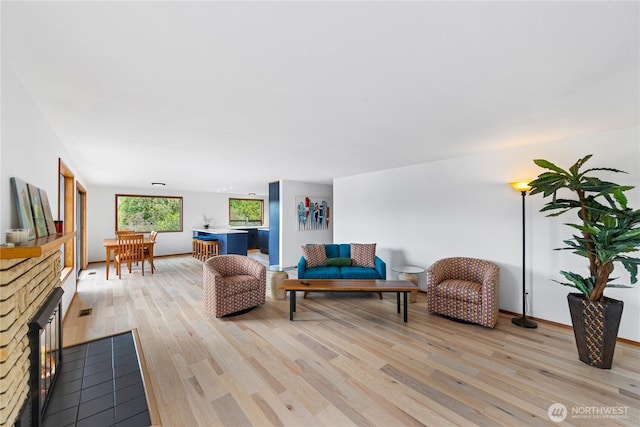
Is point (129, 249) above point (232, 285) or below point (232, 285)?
above

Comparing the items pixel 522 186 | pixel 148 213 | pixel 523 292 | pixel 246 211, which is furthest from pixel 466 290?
pixel 148 213

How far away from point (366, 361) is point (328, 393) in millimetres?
545

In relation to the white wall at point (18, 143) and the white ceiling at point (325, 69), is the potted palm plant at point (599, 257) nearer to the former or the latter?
the white ceiling at point (325, 69)

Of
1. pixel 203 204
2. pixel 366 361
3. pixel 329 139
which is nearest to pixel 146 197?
pixel 203 204

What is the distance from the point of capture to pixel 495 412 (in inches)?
69.2

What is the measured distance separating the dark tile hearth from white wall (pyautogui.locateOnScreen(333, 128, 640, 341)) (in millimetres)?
4034

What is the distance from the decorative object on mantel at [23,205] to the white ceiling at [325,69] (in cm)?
71

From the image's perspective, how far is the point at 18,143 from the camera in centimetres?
168

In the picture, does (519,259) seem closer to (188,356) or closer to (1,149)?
(188,356)

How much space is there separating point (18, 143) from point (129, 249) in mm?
4347

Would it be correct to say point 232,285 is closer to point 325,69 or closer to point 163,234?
point 325,69

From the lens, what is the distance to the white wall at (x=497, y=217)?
8.98 feet

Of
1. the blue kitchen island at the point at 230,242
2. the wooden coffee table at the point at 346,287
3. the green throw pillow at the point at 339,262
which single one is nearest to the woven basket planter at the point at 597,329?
the wooden coffee table at the point at 346,287

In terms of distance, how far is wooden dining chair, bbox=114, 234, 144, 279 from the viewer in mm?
5242
